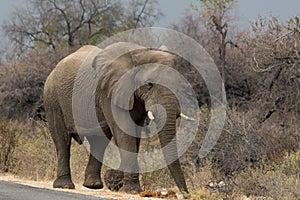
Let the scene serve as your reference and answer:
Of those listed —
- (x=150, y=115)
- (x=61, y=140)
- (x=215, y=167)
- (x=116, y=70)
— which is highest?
(x=116, y=70)

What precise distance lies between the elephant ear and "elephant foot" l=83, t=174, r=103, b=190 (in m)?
1.79

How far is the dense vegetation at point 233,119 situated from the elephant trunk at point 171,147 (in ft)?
1.25

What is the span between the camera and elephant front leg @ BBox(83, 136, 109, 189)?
1445cm

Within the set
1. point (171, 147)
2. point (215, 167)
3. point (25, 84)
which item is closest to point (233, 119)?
point (215, 167)

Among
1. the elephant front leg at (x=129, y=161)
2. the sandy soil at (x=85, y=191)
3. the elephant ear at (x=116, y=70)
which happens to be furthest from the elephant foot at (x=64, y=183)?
the elephant ear at (x=116, y=70)

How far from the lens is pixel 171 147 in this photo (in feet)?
39.3

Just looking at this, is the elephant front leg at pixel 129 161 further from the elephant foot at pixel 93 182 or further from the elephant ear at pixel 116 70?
the elephant foot at pixel 93 182

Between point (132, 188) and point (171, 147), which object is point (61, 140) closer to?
point (132, 188)

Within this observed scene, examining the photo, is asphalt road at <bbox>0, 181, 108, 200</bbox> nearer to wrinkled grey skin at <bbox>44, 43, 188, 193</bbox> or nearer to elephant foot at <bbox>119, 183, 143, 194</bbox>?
wrinkled grey skin at <bbox>44, 43, 188, 193</bbox>

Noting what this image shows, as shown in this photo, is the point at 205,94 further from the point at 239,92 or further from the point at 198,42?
the point at 198,42

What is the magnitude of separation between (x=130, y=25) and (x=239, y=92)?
832 inches

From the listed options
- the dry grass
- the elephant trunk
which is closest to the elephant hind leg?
the dry grass

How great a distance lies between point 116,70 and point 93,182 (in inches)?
90.7

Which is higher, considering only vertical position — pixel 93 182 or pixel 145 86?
pixel 145 86
